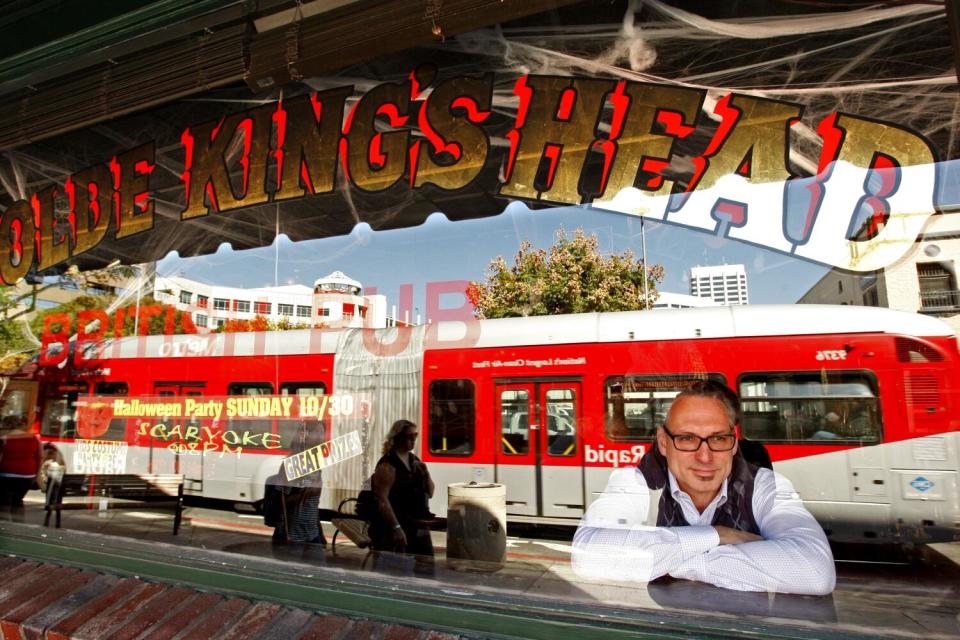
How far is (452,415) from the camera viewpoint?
294cm

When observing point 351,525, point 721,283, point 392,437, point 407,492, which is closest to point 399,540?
point 351,525

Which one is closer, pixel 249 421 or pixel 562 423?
pixel 562 423

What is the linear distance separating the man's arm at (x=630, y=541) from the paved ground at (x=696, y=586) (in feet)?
0.14

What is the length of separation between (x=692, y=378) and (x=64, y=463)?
3272mm


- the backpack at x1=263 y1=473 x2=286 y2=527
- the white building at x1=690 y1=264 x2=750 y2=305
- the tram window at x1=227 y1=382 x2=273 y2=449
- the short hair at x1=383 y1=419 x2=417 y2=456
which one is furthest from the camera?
the tram window at x1=227 y1=382 x2=273 y2=449

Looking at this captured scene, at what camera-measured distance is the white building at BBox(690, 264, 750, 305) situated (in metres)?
2.01

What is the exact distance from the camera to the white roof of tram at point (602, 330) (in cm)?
187

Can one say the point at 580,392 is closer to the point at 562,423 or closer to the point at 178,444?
the point at 562,423

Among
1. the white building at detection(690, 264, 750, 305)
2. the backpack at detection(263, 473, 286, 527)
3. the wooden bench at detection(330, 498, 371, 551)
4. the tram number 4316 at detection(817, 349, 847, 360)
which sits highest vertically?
the white building at detection(690, 264, 750, 305)

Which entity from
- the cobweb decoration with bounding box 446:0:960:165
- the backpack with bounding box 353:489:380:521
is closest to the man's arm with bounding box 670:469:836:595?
the cobweb decoration with bounding box 446:0:960:165

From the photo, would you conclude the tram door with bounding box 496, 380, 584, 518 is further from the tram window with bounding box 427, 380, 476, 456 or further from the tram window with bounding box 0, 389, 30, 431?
the tram window with bounding box 0, 389, 30, 431

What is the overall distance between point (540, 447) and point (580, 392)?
1.29 ft

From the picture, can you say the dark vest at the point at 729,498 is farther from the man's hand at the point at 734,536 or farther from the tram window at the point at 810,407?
the tram window at the point at 810,407

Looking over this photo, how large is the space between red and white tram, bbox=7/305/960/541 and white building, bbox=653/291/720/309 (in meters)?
0.07
